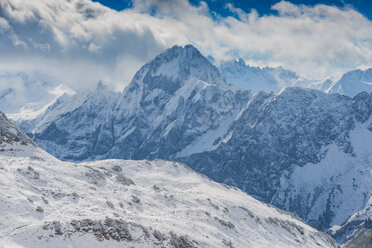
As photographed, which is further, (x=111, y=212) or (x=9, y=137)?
(x=9, y=137)

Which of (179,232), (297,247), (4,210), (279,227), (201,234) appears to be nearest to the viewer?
(4,210)

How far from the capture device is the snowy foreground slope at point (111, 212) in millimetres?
55156

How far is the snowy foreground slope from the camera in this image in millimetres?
55156

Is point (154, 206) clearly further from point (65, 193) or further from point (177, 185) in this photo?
point (177, 185)

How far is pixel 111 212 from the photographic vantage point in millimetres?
66625

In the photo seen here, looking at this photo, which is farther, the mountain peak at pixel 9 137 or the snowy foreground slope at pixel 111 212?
the mountain peak at pixel 9 137

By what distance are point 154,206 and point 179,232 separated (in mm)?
17810

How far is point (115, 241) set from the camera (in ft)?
186

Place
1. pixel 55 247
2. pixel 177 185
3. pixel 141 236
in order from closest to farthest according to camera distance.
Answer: pixel 55 247
pixel 141 236
pixel 177 185

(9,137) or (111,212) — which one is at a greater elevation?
(9,137)

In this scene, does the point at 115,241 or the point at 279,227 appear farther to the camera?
the point at 279,227

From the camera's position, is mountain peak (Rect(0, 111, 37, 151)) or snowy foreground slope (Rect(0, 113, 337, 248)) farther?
mountain peak (Rect(0, 111, 37, 151))

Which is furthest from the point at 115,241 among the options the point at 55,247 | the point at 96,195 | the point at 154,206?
the point at 154,206

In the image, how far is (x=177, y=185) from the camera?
119 metres
